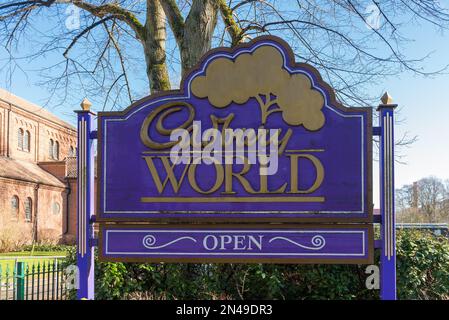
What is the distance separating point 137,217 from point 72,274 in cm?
104

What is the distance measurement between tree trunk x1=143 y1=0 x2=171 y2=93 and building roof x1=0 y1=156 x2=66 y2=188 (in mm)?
24890

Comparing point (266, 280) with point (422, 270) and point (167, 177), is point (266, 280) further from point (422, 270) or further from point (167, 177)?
point (422, 270)

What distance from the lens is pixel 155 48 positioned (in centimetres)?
871

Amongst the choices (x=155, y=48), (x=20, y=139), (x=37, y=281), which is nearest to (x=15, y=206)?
(x=20, y=139)

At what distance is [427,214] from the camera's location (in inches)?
2000

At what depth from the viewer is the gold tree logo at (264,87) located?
16.3 ft

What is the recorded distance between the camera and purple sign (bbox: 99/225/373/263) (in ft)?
15.9

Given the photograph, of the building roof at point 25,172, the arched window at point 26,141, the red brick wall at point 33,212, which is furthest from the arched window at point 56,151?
the red brick wall at point 33,212

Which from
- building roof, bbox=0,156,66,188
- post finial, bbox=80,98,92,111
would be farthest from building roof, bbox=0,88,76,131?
post finial, bbox=80,98,92,111

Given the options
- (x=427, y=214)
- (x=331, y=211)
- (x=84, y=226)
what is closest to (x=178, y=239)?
(x=84, y=226)

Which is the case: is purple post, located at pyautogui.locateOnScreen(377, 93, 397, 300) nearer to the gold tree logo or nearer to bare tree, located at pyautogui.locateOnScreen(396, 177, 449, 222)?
the gold tree logo

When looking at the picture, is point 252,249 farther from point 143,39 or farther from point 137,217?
point 143,39

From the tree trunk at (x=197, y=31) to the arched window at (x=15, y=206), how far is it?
2688 centimetres
